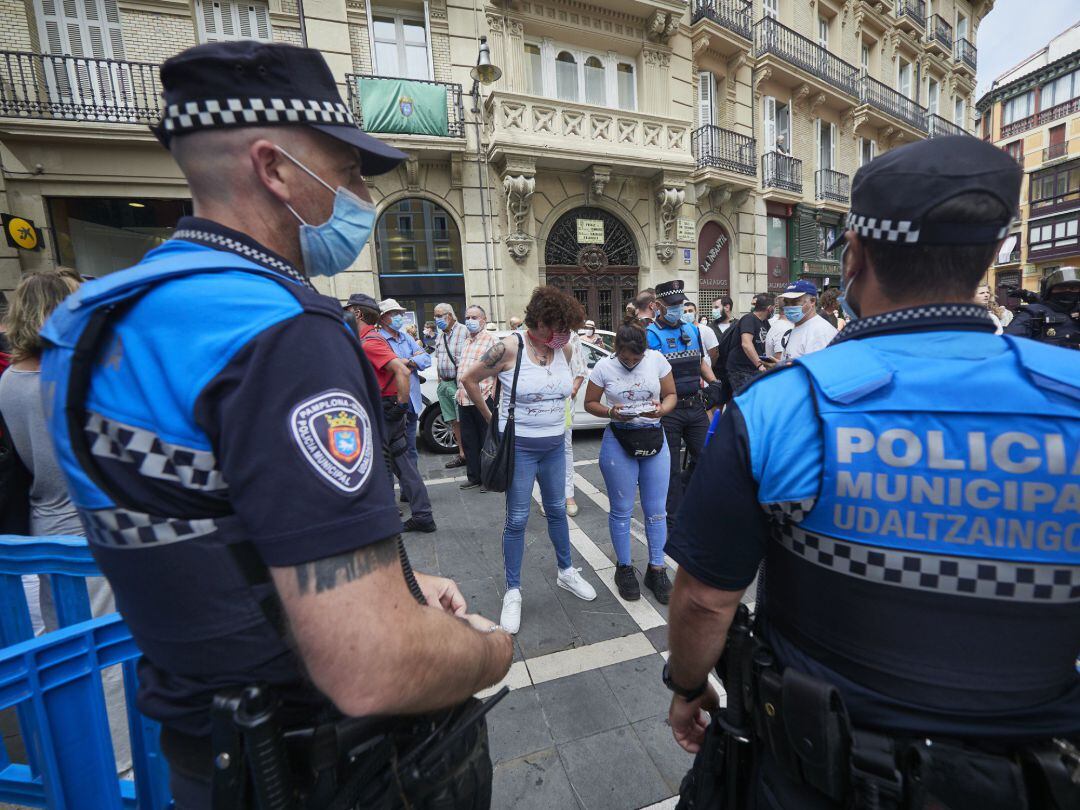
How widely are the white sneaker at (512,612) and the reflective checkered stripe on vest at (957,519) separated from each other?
2409mm

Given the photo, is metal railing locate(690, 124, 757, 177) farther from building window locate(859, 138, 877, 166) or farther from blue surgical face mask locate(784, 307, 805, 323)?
blue surgical face mask locate(784, 307, 805, 323)

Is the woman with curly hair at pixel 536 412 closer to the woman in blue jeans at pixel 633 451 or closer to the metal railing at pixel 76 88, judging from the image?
the woman in blue jeans at pixel 633 451

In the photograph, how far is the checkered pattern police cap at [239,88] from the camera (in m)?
0.93

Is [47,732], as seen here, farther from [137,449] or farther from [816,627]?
[816,627]

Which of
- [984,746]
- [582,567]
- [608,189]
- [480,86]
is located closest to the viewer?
[984,746]

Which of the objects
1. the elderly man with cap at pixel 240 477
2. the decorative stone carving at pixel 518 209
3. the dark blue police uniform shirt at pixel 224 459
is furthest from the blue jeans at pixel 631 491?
the decorative stone carving at pixel 518 209

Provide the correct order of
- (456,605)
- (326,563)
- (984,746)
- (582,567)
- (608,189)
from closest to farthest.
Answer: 1. (326,563)
2. (984,746)
3. (456,605)
4. (582,567)
5. (608,189)

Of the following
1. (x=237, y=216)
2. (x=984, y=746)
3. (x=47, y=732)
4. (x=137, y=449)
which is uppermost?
(x=237, y=216)

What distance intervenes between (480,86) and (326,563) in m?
12.7

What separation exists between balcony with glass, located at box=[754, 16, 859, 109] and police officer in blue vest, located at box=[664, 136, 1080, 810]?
17.1 m

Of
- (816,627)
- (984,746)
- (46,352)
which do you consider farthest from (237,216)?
(984,746)

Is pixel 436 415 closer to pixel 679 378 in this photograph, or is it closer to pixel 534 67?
pixel 679 378

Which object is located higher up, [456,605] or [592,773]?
[456,605]

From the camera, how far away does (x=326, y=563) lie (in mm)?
766
